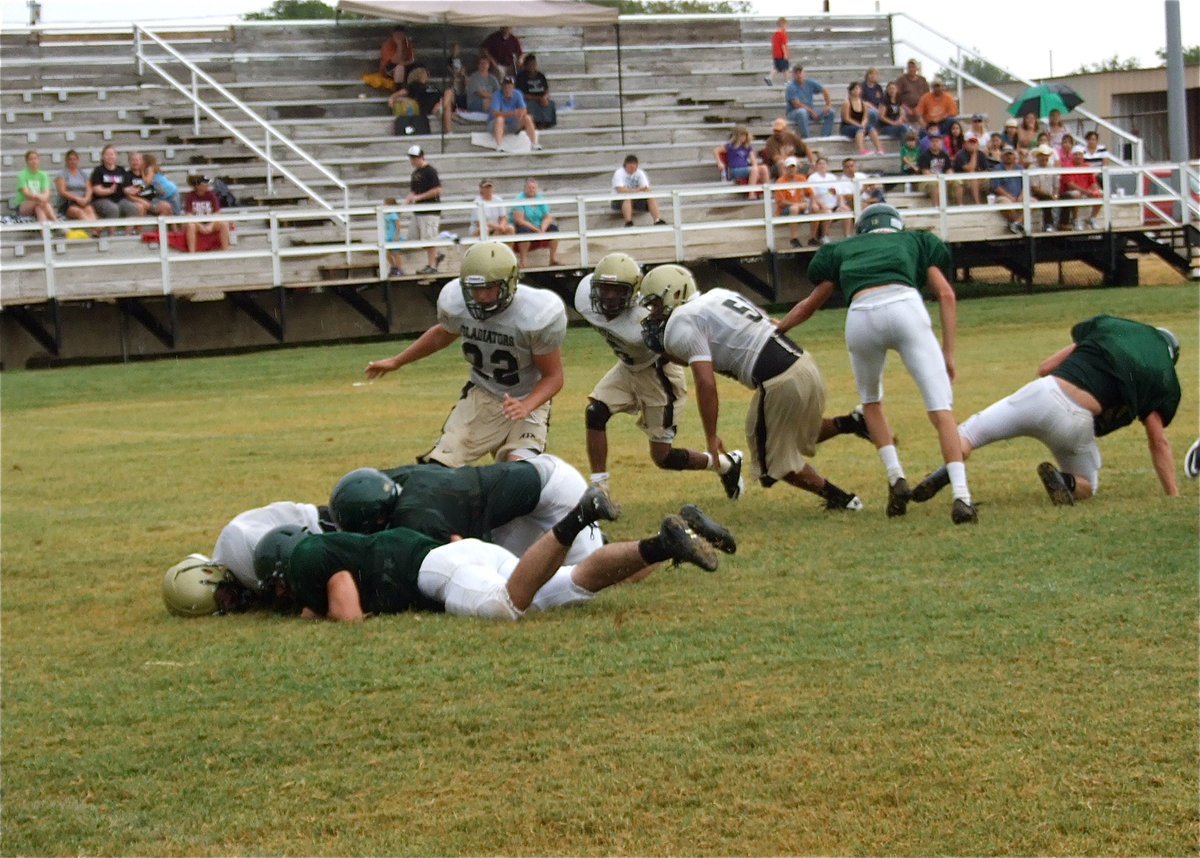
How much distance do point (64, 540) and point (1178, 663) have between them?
677cm

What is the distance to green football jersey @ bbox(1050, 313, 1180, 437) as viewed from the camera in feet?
29.0

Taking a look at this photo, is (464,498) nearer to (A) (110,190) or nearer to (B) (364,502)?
(B) (364,502)

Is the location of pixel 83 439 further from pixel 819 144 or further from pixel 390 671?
pixel 819 144

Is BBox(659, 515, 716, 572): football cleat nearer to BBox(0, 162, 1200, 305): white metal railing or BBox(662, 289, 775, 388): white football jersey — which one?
BBox(662, 289, 775, 388): white football jersey

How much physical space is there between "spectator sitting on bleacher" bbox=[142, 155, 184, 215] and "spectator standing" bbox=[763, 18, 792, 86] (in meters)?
12.7

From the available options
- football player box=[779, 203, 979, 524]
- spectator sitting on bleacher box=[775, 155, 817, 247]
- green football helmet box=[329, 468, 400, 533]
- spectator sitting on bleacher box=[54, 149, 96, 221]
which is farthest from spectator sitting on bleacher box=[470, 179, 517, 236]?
green football helmet box=[329, 468, 400, 533]

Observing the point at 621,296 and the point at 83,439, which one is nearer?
the point at 621,296

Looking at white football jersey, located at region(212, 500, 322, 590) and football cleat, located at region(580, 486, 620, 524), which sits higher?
football cleat, located at region(580, 486, 620, 524)

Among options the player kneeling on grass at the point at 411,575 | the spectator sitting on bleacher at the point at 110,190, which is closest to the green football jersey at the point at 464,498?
the player kneeling on grass at the point at 411,575

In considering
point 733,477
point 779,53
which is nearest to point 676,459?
point 733,477

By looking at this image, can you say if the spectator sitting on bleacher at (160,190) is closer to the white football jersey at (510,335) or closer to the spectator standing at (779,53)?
the spectator standing at (779,53)

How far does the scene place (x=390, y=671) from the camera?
6270mm

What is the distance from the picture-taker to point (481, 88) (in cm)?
2905

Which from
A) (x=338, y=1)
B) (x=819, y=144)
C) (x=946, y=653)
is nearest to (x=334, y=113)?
(x=338, y=1)
